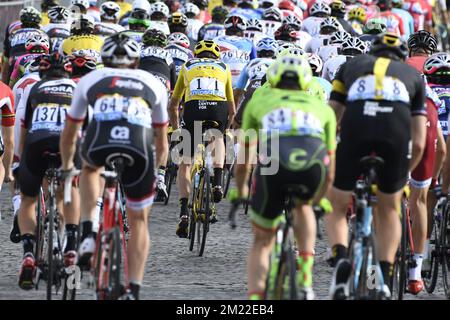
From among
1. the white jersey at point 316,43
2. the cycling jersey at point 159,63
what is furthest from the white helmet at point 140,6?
the cycling jersey at point 159,63

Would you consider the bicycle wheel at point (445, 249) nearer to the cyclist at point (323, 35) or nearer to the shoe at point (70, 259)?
the shoe at point (70, 259)

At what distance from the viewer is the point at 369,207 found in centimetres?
1083

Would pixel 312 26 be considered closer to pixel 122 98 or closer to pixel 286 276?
pixel 122 98

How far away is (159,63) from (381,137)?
743 cm

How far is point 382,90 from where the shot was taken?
1096cm

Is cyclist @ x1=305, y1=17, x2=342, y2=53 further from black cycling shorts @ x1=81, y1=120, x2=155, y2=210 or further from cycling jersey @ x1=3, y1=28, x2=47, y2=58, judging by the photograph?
black cycling shorts @ x1=81, y1=120, x2=155, y2=210

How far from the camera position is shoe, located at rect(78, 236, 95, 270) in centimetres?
1099

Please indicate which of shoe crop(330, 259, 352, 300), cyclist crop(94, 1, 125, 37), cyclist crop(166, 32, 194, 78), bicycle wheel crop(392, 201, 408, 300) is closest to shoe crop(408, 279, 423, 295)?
bicycle wheel crop(392, 201, 408, 300)

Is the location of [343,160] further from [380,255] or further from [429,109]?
[429,109]

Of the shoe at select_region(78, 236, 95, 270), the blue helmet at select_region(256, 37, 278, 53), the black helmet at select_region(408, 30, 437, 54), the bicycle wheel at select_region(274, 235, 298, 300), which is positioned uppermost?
the blue helmet at select_region(256, 37, 278, 53)

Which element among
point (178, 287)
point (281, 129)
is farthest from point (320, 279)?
point (281, 129)

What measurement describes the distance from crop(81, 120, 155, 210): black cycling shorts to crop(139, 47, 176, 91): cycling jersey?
690cm

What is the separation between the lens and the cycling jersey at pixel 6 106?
1474cm

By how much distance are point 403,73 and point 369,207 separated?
1019mm
